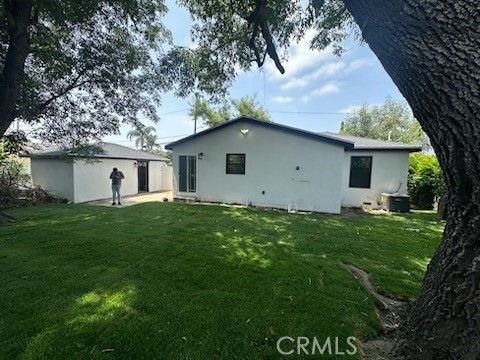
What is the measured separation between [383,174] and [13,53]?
14.0 meters

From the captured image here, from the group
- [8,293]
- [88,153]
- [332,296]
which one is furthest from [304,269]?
[88,153]

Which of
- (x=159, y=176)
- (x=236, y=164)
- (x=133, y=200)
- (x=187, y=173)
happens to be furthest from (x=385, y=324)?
(x=159, y=176)

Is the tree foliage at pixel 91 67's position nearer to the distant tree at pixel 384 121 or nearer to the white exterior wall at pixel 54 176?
the white exterior wall at pixel 54 176

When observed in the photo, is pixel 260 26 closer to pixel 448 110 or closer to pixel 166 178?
pixel 448 110

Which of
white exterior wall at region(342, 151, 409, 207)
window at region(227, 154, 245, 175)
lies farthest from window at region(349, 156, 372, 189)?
window at region(227, 154, 245, 175)

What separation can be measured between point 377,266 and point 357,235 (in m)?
2.32

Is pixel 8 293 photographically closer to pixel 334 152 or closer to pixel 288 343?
pixel 288 343

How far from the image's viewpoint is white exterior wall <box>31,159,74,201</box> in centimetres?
1343

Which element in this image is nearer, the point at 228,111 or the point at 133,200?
the point at 133,200

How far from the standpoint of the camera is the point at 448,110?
1.65 metres

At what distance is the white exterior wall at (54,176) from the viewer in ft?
44.1

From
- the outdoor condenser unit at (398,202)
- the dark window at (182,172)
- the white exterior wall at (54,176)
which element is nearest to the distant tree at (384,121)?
the outdoor condenser unit at (398,202)

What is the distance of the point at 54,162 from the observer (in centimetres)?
1380

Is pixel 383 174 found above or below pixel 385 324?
above
